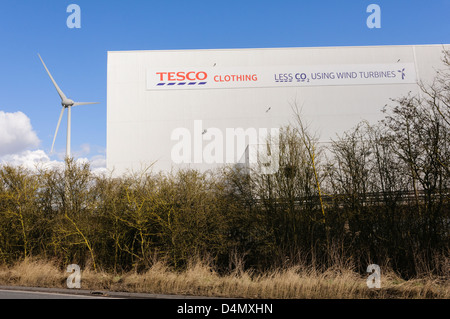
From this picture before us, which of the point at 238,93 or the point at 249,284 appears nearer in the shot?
the point at 249,284

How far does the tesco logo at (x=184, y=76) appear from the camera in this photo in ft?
91.6

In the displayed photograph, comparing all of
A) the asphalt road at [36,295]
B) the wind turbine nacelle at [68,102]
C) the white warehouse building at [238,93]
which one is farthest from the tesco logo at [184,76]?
the asphalt road at [36,295]

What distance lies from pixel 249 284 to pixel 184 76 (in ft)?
75.1

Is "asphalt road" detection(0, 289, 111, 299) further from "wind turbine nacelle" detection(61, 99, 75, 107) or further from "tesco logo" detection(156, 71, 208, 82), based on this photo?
"tesco logo" detection(156, 71, 208, 82)

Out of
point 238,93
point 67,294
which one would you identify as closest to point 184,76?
point 238,93

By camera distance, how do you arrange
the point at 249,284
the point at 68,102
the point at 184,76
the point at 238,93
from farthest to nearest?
the point at 184,76 < the point at 238,93 < the point at 68,102 < the point at 249,284

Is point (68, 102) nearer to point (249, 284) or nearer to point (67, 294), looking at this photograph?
point (67, 294)

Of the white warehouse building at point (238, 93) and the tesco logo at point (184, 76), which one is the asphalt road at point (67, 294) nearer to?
the white warehouse building at point (238, 93)

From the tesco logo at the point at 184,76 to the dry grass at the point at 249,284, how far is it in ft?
67.4

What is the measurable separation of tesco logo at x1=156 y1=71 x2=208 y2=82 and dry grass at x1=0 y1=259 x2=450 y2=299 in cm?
2056

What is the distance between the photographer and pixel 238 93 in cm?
2777

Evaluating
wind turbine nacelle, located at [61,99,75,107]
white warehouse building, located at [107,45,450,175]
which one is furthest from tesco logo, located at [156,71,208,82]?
wind turbine nacelle, located at [61,99,75,107]

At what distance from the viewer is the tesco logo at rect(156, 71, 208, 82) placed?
1099 inches

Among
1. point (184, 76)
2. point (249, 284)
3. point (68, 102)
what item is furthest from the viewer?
point (184, 76)
